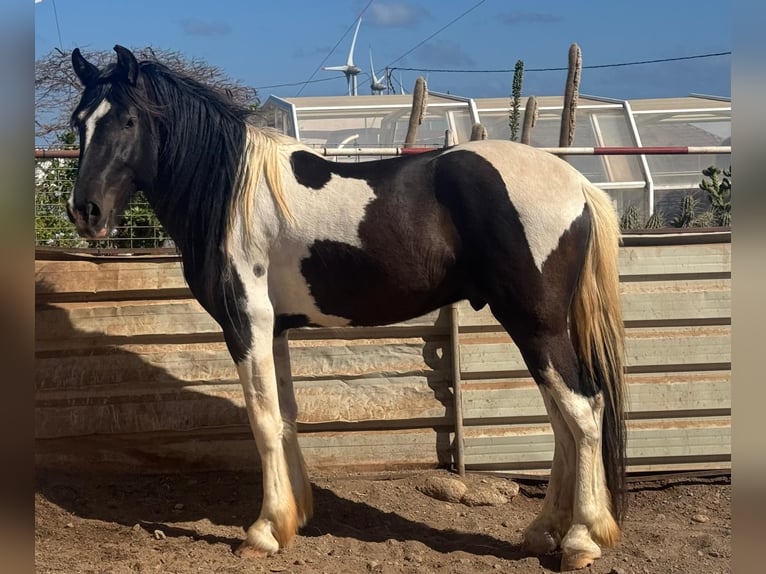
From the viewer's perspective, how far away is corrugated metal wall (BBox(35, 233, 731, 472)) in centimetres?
446

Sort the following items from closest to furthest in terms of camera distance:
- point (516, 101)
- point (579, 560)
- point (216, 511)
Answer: point (579, 560), point (216, 511), point (516, 101)

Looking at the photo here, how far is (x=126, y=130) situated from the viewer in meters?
3.38

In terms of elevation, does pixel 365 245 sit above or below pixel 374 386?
above

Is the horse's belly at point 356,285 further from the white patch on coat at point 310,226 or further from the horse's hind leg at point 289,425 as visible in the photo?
the horse's hind leg at point 289,425

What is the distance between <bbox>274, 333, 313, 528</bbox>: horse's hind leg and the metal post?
41.4 inches

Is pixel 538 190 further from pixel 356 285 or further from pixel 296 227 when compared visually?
pixel 296 227

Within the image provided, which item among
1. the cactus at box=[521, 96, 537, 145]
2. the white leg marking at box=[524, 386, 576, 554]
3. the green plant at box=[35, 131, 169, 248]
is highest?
the cactus at box=[521, 96, 537, 145]

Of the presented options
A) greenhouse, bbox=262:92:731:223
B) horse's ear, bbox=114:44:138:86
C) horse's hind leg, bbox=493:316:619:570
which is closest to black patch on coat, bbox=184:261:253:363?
horse's ear, bbox=114:44:138:86

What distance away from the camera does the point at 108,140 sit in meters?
3.33

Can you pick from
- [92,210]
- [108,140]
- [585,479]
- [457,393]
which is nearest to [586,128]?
[457,393]

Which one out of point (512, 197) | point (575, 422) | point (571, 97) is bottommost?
point (575, 422)

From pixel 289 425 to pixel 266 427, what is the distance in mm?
349

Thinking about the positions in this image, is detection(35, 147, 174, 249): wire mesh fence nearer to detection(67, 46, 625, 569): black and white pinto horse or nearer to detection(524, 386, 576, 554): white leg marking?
detection(67, 46, 625, 569): black and white pinto horse
